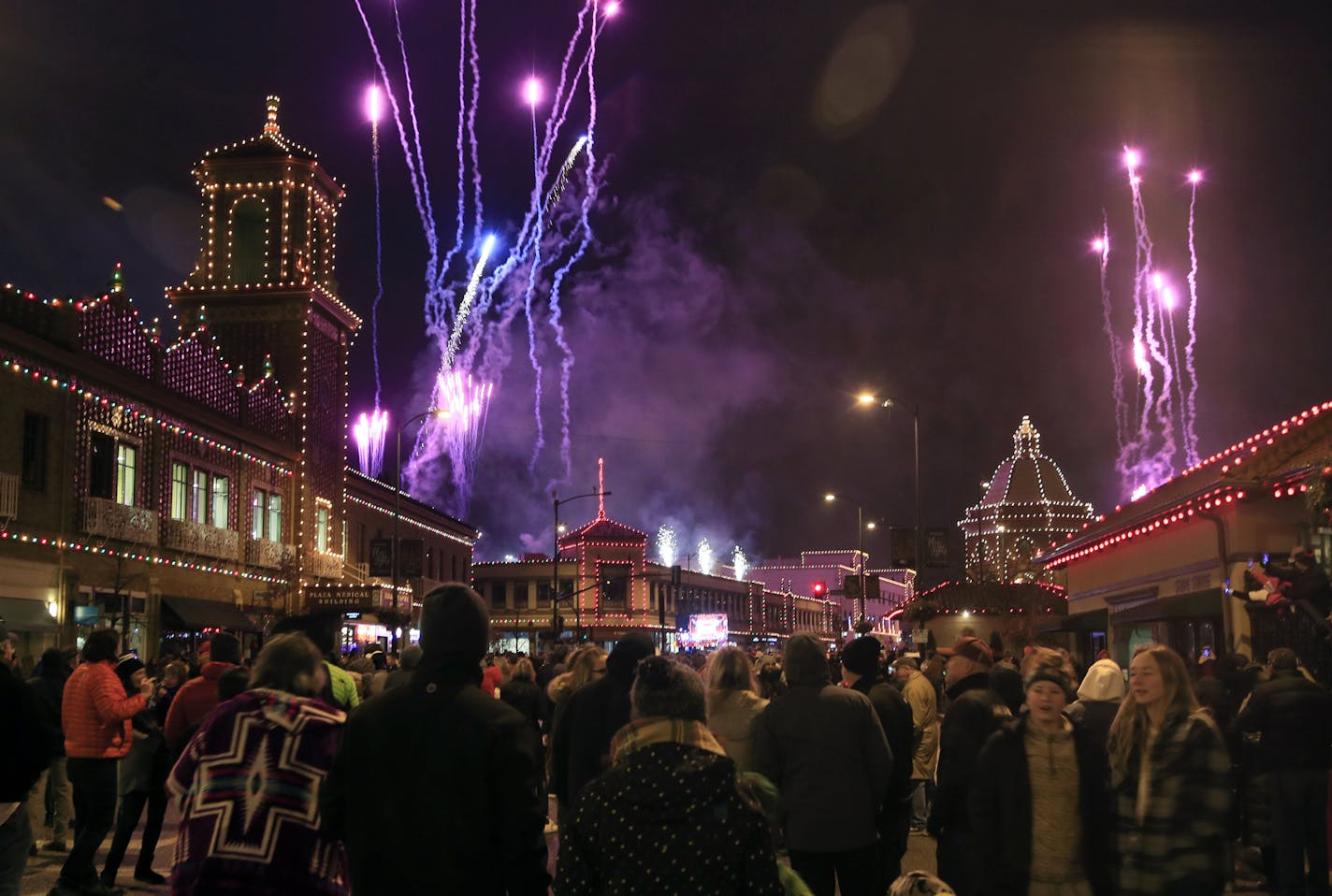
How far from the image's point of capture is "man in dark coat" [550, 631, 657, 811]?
7840 millimetres

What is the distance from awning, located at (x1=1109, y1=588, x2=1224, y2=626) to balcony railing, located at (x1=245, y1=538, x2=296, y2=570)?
24.1 meters

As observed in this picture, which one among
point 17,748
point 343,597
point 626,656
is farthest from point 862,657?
point 343,597

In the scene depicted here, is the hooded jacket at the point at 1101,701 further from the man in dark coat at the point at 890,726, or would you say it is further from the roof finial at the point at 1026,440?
the roof finial at the point at 1026,440

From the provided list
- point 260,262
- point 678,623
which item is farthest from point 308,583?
point 678,623

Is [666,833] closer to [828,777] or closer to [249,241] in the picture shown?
[828,777]

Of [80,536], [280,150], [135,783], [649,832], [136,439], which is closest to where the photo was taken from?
[649,832]

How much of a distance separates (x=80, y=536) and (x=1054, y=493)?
50.1 metres

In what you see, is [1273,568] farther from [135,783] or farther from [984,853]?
[135,783]

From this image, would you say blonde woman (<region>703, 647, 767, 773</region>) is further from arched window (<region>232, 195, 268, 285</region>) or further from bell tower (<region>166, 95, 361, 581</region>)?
arched window (<region>232, 195, 268, 285</region>)

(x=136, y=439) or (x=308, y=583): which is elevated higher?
(x=136, y=439)

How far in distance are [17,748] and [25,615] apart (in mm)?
22433

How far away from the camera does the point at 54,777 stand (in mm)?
13078

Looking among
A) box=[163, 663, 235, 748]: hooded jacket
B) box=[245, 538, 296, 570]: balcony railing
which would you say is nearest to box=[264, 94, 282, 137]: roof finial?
box=[245, 538, 296, 570]: balcony railing

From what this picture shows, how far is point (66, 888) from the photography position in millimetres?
9914
